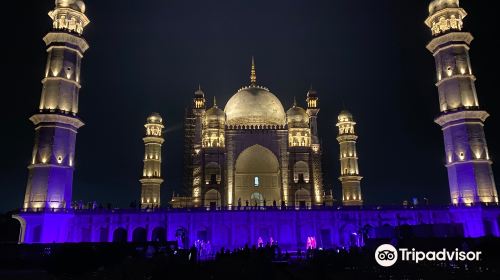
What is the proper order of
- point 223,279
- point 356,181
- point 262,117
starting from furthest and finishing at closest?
point 262,117
point 356,181
point 223,279

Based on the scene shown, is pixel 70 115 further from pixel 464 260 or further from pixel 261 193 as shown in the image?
pixel 464 260

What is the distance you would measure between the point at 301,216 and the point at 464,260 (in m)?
17.0

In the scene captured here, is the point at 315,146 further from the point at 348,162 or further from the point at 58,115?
the point at 58,115

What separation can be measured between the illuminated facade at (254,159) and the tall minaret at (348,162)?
85.2 inches

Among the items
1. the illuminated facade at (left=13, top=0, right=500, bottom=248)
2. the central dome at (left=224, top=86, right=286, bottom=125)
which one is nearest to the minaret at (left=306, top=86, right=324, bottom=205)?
the central dome at (left=224, top=86, right=286, bottom=125)

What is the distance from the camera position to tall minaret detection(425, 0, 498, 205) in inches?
1042

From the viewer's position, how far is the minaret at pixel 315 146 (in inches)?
1401

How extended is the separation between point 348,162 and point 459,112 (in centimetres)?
1159

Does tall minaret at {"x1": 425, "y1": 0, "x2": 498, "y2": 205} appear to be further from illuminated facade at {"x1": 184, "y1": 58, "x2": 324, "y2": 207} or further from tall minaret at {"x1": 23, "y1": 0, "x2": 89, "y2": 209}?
tall minaret at {"x1": 23, "y1": 0, "x2": 89, "y2": 209}

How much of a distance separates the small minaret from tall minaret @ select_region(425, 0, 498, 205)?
22172 mm

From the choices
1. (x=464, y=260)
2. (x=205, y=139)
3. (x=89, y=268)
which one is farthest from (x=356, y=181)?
(x=89, y=268)

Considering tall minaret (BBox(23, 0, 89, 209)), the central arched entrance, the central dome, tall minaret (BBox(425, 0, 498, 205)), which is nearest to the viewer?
tall minaret (BBox(23, 0, 89, 209))

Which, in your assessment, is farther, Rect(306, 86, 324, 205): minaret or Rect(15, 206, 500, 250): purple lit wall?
Rect(306, 86, 324, 205): minaret

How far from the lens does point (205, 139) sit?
37031mm
